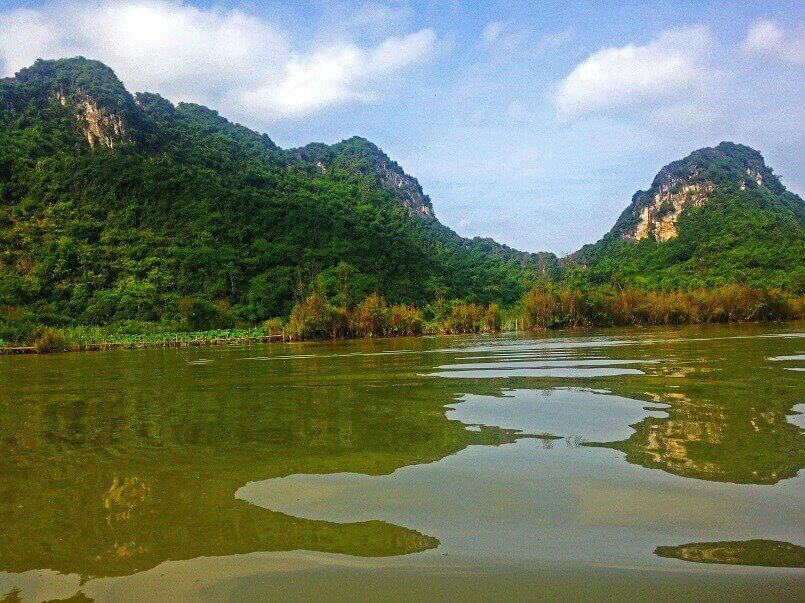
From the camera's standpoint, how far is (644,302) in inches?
1674

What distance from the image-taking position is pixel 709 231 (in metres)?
79.3

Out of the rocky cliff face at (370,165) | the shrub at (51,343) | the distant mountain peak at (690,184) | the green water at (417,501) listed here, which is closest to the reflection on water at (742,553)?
the green water at (417,501)

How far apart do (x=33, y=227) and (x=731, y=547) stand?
71.3 meters

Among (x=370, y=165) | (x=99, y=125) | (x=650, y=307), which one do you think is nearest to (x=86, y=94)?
(x=99, y=125)

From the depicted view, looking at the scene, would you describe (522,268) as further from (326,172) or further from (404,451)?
(404,451)

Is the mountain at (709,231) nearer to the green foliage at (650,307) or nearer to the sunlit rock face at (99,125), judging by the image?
the green foliage at (650,307)

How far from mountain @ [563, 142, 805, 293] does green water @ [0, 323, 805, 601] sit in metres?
52.5

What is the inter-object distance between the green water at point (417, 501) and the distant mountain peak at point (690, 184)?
104175 mm

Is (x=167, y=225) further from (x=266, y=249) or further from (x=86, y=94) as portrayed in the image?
(x=86, y=94)

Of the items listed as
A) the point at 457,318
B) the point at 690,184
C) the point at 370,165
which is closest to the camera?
the point at 457,318

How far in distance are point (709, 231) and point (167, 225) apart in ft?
245

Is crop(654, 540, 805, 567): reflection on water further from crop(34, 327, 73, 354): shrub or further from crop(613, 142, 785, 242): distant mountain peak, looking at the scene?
crop(613, 142, 785, 242): distant mountain peak

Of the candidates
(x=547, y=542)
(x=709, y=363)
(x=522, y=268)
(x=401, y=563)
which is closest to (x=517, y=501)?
(x=547, y=542)

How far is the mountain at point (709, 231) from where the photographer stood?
5950 centimetres
